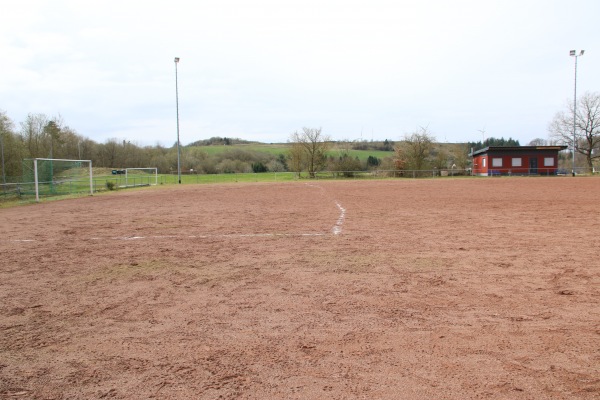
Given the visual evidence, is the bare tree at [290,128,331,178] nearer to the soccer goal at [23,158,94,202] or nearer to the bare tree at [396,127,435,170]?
the bare tree at [396,127,435,170]

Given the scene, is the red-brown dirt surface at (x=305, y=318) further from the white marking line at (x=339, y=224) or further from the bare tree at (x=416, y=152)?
the bare tree at (x=416, y=152)

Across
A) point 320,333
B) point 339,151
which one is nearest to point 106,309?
point 320,333

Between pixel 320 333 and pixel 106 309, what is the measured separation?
255cm

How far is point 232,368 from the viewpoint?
326 centimetres

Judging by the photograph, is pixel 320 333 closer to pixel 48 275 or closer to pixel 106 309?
pixel 106 309

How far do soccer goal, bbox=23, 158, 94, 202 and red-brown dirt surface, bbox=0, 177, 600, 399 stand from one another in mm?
19469

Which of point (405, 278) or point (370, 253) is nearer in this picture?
point (405, 278)

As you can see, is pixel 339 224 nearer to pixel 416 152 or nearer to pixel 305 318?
pixel 305 318

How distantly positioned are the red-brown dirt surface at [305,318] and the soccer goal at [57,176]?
63.9 feet

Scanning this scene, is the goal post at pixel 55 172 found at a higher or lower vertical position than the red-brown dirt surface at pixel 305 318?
higher

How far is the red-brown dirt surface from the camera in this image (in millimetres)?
3033

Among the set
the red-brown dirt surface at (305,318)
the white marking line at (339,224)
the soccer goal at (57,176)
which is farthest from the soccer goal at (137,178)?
the red-brown dirt surface at (305,318)

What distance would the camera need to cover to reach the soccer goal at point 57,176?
2574cm

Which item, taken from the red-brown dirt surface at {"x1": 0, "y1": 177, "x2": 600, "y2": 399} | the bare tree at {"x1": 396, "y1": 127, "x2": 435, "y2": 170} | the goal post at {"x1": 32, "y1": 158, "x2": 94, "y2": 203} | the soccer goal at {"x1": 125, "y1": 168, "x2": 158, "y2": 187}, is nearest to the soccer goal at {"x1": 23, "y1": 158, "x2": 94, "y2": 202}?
the goal post at {"x1": 32, "y1": 158, "x2": 94, "y2": 203}
